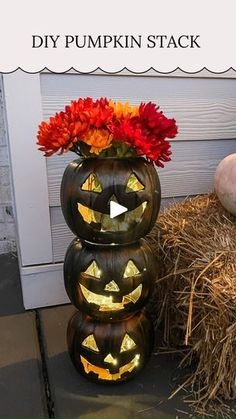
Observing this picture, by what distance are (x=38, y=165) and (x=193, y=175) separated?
66 centimetres

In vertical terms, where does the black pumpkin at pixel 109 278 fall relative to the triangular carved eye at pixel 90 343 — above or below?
above

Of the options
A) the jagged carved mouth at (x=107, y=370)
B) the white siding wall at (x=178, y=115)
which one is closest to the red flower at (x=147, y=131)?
the white siding wall at (x=178, y=115)

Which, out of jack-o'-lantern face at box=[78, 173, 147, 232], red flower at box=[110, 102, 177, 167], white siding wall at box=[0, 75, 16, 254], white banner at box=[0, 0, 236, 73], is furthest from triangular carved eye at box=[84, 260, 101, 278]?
white siding wall at box=[0, 75, 16, 254]

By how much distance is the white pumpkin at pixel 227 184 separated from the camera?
1129 millimetres

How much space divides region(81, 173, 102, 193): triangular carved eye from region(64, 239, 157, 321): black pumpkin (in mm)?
174

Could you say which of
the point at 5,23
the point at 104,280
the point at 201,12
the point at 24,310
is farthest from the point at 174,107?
the point at 24,310

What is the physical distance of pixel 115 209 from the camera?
0.91 m

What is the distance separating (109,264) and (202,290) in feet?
0.86

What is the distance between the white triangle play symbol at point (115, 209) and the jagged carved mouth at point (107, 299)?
233 millimetres

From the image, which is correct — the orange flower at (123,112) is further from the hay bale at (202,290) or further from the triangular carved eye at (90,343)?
the triangular carved eye at (90,343)

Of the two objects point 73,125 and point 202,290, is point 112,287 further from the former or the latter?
point 73,125

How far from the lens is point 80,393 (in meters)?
1.04

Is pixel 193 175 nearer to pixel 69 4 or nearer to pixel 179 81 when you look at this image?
pixel 179 81

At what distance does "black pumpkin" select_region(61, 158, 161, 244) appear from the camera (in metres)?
0.90
